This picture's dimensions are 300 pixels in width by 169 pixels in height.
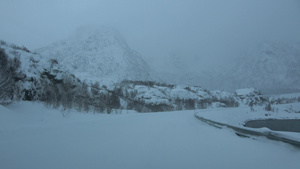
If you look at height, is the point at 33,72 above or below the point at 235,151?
above

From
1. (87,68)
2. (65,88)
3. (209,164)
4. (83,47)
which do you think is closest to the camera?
(209,164)

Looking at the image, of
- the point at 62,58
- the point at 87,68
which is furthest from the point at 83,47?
the point at 87,68

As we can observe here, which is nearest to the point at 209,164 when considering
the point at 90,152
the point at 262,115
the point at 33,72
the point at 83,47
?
the point at 90,152

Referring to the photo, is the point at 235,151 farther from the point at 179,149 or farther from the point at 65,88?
the point at 65,88

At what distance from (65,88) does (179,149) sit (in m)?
19.6

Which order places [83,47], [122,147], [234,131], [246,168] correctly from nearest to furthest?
[246,168] < [122,147] < [234,131] < [83,47]

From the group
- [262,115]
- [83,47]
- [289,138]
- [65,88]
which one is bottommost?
[262,115]

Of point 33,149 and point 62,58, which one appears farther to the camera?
point 62,58

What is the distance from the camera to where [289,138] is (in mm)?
2693

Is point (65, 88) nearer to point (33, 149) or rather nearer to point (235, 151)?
point (33, 149)

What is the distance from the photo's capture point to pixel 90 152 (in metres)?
2.69

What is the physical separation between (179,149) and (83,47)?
616 feet

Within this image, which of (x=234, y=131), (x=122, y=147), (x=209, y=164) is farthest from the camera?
(x=234, y=131)

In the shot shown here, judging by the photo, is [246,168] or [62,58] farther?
[62,58]
